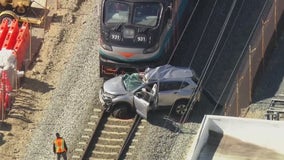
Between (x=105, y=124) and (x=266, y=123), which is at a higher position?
(x=266, y=123)

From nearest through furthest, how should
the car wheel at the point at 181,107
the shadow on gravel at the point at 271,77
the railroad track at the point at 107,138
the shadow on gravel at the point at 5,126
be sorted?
the railroad track at the point at 107,138, the car wheel at the point at 181,107, the shadow on gravel at the point at 5,126, the shadow on gravel at the point at 271,77

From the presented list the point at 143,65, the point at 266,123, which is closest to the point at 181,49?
the point at 143,65

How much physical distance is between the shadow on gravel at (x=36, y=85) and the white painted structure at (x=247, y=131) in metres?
8.96

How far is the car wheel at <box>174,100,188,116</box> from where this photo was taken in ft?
106

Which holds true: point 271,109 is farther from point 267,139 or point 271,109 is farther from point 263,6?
point 263,6

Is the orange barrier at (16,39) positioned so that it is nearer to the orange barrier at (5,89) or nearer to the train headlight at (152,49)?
the orange barrier at (5,89)

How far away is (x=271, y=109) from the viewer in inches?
1211

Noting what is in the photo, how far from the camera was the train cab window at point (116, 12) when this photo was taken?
33.5 m

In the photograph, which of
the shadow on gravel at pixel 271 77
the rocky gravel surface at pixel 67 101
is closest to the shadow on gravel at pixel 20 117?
the rocky gravel surface at pixel 67 101

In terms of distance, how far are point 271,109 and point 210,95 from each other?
303 cm

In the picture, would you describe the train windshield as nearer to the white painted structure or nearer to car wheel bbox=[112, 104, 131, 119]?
car wheel bbox=[112, 104, 131, 119]

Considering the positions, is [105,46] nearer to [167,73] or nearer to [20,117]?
[167,73]

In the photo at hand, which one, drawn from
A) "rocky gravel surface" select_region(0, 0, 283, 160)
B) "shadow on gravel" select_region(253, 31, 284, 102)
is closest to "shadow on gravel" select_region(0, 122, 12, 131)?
"rocky gravel surface" select_region(0, 0, 283, 160)

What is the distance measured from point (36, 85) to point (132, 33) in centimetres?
438
